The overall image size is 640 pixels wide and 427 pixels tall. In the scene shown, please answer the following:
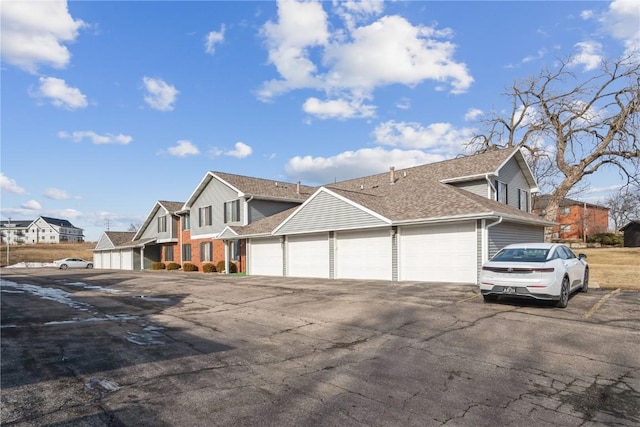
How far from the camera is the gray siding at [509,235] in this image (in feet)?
52.9

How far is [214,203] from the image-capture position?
106ft

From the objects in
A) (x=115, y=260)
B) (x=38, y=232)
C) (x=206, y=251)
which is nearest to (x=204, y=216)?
(x=206, y=251)

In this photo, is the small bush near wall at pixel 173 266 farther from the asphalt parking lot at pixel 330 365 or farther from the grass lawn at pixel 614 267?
the grass lawn at pixel 614 267

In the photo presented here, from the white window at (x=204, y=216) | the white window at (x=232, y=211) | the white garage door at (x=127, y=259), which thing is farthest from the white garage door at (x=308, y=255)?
the white garage door at (x=127, y=259)

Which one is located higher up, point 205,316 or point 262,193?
point 262,193

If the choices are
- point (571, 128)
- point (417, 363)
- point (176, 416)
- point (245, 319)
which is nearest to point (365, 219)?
point (245, 319)

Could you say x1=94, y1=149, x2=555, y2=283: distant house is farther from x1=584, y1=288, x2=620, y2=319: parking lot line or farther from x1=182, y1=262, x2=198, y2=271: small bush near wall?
x1=584, y1=288, x2=620, y2=319: parking lot line

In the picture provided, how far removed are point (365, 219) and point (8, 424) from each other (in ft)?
51.2

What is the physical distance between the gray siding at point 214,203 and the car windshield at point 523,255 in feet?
69.7

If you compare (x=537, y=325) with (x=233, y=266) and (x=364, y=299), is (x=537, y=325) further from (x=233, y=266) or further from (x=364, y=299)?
(x=233, y=266)

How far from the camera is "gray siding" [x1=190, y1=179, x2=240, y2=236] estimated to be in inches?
1227

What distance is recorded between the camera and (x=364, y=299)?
1224cm

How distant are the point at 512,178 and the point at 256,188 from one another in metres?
17.6

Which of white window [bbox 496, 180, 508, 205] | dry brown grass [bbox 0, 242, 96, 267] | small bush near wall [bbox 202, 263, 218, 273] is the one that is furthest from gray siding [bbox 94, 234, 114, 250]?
white window [bbox 496, 180, 508, 205]
